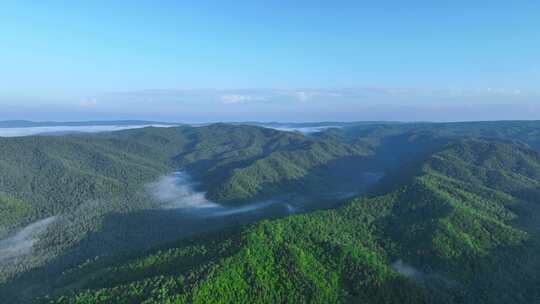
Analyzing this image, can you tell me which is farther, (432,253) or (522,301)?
(432,253)

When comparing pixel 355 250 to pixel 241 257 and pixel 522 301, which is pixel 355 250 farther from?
pixel 522 301

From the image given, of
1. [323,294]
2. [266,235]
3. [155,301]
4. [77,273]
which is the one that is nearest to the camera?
[155,301]

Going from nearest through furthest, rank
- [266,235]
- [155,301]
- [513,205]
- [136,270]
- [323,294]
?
1. [155,301]
2. [323,294]
3. [136,270]
4. [266,235]
5. [513,205]

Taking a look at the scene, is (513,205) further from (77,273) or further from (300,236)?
(77,273)

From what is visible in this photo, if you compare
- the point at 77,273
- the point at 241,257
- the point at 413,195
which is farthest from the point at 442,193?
the point at 77,273

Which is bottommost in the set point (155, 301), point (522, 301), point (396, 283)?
point (522, 301)

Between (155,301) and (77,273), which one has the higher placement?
(155,301)
